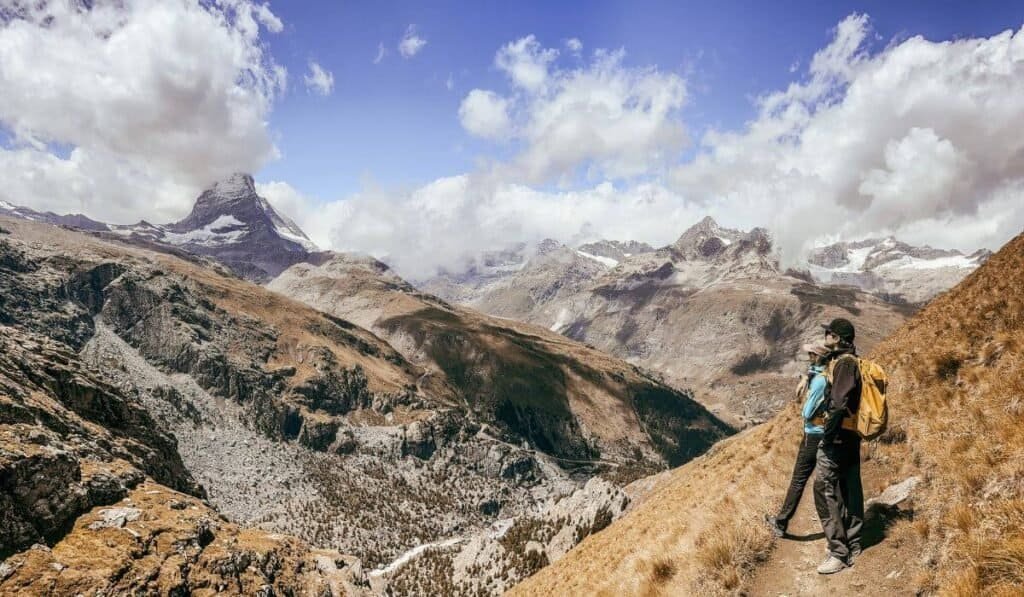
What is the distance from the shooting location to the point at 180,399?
174m

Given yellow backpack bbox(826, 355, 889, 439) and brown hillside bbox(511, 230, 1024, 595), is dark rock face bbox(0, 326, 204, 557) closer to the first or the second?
brown hillside bbox(511, 230, 1024, 595)

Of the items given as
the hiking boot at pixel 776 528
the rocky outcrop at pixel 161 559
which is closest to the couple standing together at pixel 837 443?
the hiking boot at pixel 776 528

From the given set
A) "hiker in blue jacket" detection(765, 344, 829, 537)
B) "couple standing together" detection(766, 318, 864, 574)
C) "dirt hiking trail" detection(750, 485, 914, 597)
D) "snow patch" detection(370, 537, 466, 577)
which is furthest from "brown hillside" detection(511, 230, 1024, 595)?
"snow patch" detection(370, 537, 466, 577)

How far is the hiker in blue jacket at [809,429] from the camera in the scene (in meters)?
11.7

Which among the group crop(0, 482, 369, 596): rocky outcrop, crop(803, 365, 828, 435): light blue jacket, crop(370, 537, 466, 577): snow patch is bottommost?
crop(370, 537, 466, 577): snow patch

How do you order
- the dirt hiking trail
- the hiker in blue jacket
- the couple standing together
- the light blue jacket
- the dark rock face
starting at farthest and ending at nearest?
the dark rock face → the hiker in blue jacket → the light blue jacket → the couple standing together → the dirt hiking trail

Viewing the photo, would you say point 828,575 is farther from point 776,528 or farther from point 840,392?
point 840,392

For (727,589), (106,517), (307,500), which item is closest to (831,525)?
(727,589)

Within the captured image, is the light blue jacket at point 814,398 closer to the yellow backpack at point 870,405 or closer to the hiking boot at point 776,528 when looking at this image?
the yellow backpack at point 870,405

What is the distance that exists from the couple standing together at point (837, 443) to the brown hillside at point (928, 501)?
18.8 inches

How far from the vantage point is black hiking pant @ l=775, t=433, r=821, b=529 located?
39.9ft

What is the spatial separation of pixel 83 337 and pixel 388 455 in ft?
414

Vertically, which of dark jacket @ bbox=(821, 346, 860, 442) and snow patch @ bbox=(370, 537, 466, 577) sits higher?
dark jacket @ bbox=(821, 346, 860, 442)

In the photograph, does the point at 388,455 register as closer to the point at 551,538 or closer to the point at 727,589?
the point at 551,538
